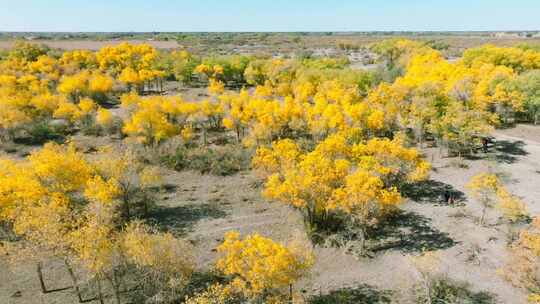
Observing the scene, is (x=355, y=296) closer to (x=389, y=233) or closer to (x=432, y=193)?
(x=389, y=233)

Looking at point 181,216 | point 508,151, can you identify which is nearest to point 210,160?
point 181,216

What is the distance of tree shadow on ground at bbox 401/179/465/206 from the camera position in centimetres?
3275

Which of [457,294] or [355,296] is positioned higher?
[457,294]

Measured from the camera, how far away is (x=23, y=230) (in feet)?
70.8

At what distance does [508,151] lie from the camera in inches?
1726

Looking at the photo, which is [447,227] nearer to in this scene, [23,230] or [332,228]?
[332,228]

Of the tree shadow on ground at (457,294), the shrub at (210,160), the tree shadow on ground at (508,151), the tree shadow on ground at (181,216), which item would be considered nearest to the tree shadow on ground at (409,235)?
the tree shadow on ground at (457,294)

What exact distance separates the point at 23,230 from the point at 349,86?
157ft

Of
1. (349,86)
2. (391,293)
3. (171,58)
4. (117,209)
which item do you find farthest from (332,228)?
(171,58)

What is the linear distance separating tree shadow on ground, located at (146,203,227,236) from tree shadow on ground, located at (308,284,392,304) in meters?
12.2

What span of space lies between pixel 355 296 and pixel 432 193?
16.5m

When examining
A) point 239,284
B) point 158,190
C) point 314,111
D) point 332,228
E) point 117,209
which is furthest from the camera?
point 314,111

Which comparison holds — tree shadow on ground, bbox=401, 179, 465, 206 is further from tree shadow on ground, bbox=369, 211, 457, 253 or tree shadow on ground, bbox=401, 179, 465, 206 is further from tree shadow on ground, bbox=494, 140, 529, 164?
tree shadow on ground, bbox=494, 140, 529, 164

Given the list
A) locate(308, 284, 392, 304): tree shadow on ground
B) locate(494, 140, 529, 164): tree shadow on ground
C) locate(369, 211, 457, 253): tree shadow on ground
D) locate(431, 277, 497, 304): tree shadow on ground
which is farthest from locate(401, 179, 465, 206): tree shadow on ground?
locate(308, 284, 392, 304): tree shadow on ground
